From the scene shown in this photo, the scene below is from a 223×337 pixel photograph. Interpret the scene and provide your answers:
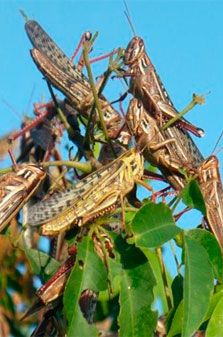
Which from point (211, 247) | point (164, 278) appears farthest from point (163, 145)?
point (211, 247)

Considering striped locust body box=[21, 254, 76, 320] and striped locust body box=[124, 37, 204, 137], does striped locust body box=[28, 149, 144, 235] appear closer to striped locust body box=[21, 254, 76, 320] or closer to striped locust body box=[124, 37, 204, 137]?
striped locust body box=[21, 254, 76, 320]

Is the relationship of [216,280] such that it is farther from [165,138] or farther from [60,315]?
[165,138]

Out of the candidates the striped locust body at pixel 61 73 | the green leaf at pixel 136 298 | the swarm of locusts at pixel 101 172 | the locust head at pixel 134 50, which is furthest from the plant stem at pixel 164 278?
the locust head at pixel 134 50

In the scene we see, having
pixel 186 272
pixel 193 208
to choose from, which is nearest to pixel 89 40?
pixel 193 208

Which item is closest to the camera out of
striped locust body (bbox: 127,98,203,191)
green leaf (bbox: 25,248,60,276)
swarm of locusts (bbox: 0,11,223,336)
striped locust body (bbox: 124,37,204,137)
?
swarm of locusts (bbox: 0,11,223,336)

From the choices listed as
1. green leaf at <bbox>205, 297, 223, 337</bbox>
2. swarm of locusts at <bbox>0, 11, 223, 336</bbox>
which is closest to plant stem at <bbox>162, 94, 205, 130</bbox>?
swarm of locusts at <bbox>0, 11, 223, 336</bbox>

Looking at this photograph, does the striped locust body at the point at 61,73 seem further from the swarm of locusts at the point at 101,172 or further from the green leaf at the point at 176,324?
the green leaf at the point at 176,324

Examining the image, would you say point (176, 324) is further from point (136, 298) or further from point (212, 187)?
point (212, 187)
